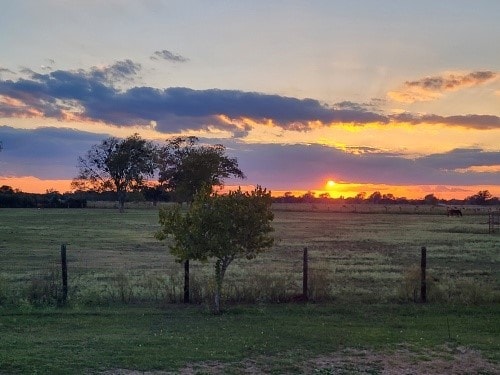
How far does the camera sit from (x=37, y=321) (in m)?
13.9

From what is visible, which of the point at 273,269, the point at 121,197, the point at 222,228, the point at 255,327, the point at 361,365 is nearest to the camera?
the point at 361,365

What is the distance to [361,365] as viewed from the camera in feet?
33.8

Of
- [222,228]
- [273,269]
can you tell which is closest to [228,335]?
[222,228]

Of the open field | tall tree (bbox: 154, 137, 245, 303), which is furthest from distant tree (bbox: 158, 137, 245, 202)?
the open field

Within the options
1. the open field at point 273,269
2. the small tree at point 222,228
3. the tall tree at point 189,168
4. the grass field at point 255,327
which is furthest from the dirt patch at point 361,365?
the tall tree at point 189,168

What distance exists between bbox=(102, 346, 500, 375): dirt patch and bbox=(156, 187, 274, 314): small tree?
494 centimetres

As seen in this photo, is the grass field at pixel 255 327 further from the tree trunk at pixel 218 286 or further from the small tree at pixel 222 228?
the small tree at pixel 222 228

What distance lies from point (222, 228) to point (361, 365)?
6024 mm

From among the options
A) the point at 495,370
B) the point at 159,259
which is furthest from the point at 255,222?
the point at 159,259

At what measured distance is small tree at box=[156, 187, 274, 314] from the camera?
15.5m

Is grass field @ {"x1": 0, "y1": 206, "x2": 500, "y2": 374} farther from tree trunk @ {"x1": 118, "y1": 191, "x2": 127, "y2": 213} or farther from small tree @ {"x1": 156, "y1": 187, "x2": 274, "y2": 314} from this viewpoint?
tree trunk @ {"x1": 118, "y1": 191, "x2": 127, "y2": 213}

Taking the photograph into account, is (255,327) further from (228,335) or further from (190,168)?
(190,168)

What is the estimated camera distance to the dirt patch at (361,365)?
9.87 m

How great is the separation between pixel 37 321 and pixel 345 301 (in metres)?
7.90
